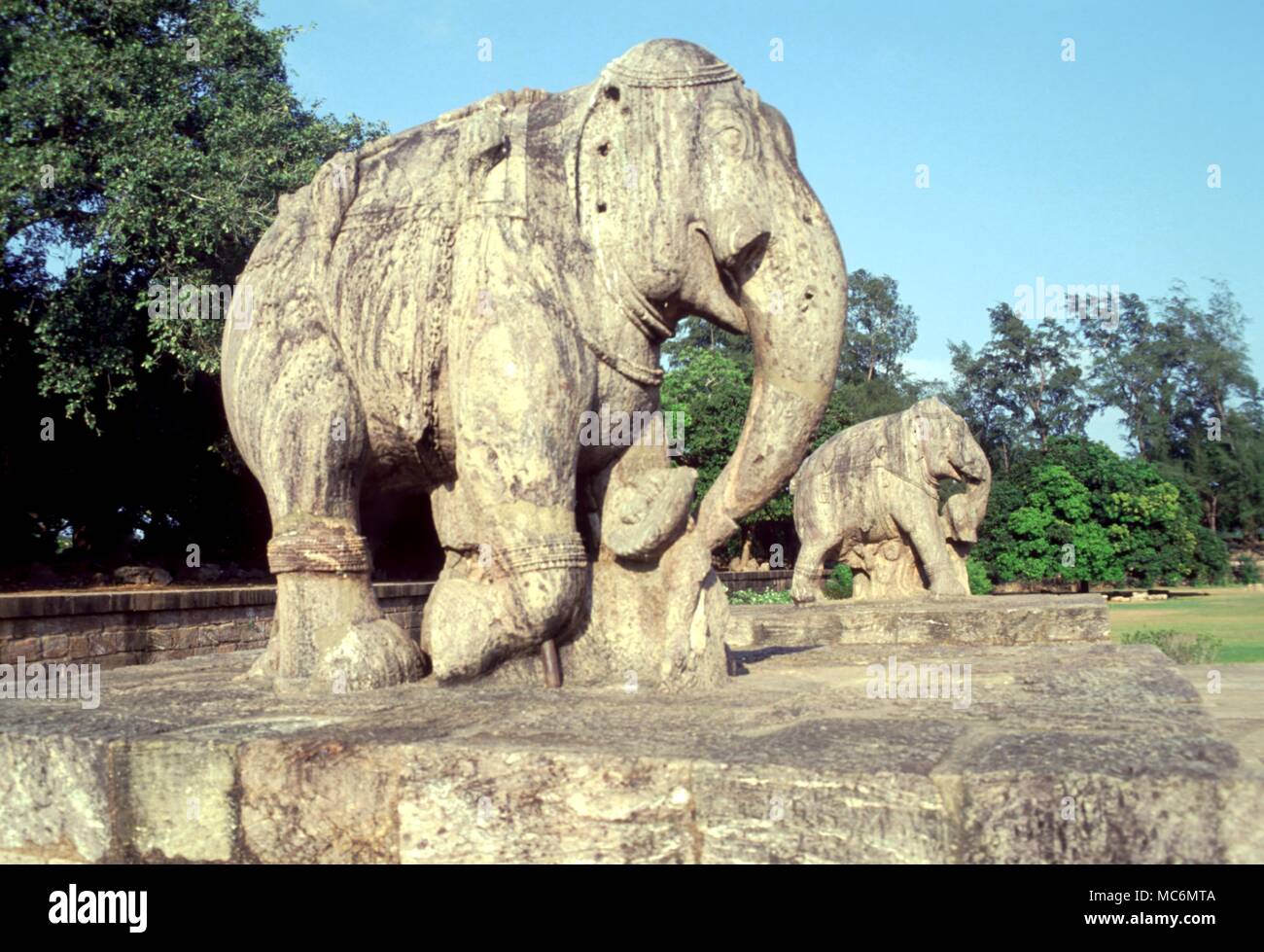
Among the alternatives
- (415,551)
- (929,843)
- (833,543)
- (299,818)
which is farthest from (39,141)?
(929,843)

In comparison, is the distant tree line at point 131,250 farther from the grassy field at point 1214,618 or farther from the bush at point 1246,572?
the bush at point 1246,572

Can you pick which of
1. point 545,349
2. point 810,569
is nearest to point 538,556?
point 545,349

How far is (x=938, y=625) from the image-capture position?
7953 millimetres

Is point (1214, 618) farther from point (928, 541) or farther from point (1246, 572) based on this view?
point (1246, 572)

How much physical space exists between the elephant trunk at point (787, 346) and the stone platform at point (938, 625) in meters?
3.83

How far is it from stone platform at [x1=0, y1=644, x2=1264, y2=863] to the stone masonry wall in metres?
4.91

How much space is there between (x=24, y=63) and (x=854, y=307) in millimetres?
38482

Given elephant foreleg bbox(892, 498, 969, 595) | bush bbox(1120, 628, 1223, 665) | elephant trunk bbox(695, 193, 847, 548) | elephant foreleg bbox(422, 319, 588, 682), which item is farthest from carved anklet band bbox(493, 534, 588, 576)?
elephant foreleg bbox(892, 498, 969, 595)

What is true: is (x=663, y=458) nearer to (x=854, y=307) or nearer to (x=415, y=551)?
(x=415, y=551)

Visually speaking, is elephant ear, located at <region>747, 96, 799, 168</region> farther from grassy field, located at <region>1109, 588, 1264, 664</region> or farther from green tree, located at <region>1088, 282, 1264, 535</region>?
green tree, located at <region>1088, 282, 1264, 535</region>

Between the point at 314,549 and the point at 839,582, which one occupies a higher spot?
the point at 314,549

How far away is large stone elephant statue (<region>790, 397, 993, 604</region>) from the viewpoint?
37.1 feet

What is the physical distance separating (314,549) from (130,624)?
6681mm

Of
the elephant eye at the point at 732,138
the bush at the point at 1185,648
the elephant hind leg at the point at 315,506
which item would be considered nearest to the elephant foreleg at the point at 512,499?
the elephant hind leg at the point at 315,506
